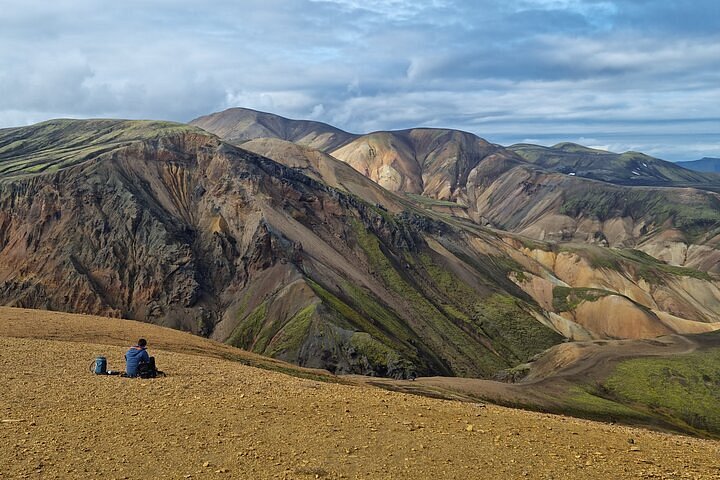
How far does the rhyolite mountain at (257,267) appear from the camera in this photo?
3430 inches

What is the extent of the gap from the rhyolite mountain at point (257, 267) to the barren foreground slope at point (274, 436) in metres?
54.2

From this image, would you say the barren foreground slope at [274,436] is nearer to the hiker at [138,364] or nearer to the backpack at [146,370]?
the backpack at [146,370]

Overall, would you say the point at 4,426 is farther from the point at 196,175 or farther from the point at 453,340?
the point at 196,175

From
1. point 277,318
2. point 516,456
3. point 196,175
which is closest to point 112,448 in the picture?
point 516,456

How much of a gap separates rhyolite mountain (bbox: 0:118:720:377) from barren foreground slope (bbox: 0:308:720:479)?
2133 inches

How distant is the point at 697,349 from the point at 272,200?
71600 millimetres

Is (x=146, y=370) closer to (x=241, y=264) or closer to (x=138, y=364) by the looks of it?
(x=138, y=364)

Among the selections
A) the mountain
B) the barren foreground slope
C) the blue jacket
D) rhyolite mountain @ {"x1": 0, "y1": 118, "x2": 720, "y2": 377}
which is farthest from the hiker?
the mountain

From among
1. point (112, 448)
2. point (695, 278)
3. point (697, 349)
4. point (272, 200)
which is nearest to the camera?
point (112, 448)

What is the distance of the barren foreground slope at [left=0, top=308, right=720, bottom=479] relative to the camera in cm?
1441

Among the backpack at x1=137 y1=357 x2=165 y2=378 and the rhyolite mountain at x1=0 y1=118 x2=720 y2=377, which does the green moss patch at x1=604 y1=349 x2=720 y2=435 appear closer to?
the rhyolite mountain at x1=0 y1=118 x2=720 y2=377

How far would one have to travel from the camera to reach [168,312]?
299ft

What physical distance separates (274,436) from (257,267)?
8206 centimetres

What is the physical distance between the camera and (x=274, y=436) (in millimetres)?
16359
